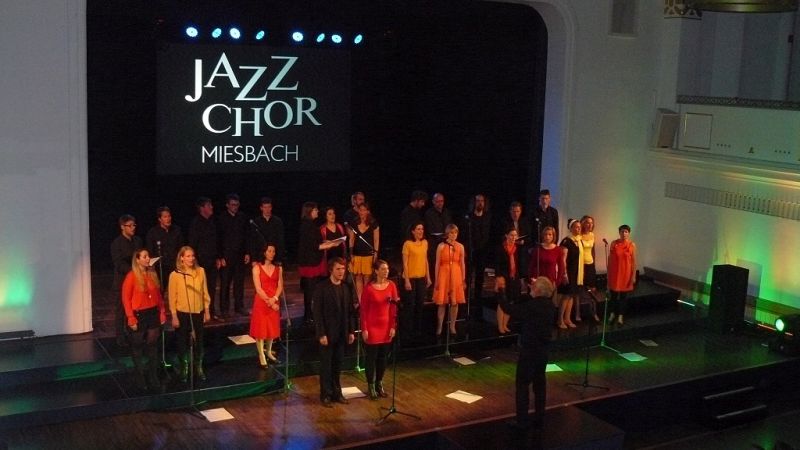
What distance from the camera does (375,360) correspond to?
27.1 ft

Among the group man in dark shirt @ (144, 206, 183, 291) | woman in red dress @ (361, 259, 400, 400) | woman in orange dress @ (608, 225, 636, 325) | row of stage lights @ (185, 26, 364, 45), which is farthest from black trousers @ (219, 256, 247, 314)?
woman in orange dress @ (608, 225, 636, 325)

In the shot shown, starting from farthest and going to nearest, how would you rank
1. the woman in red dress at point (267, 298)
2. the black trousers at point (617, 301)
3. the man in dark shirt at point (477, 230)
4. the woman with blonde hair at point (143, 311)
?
1. the black trousers at point (617, 301)
2. the man in dark shirt at point (477, 230)
3. the woman in red dress at point (267, 298)
4. the woman with blonde hair at point (143, 311)

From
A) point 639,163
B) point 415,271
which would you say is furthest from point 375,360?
point 639,163

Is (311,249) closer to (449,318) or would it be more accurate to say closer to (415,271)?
(415,271)

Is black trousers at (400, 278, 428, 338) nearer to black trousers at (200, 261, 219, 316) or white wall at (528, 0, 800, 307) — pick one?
black trousers at (200, 261, 219, 316)

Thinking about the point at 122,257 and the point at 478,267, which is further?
the point at 478,267

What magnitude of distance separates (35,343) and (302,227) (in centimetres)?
266

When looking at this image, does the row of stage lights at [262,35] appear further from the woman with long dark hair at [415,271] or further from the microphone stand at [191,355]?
the microphone stand at [191,355]

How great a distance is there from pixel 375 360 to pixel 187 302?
65.6 inches

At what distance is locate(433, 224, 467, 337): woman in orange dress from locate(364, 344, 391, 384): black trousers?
141cm

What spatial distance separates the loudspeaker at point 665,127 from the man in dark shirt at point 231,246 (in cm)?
565

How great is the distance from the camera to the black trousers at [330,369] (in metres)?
8.02

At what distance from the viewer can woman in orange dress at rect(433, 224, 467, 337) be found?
9.42 m

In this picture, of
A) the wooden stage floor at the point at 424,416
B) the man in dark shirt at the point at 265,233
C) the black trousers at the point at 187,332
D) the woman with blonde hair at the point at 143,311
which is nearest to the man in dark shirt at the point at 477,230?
the wooden stage floor at the point at 424,416
